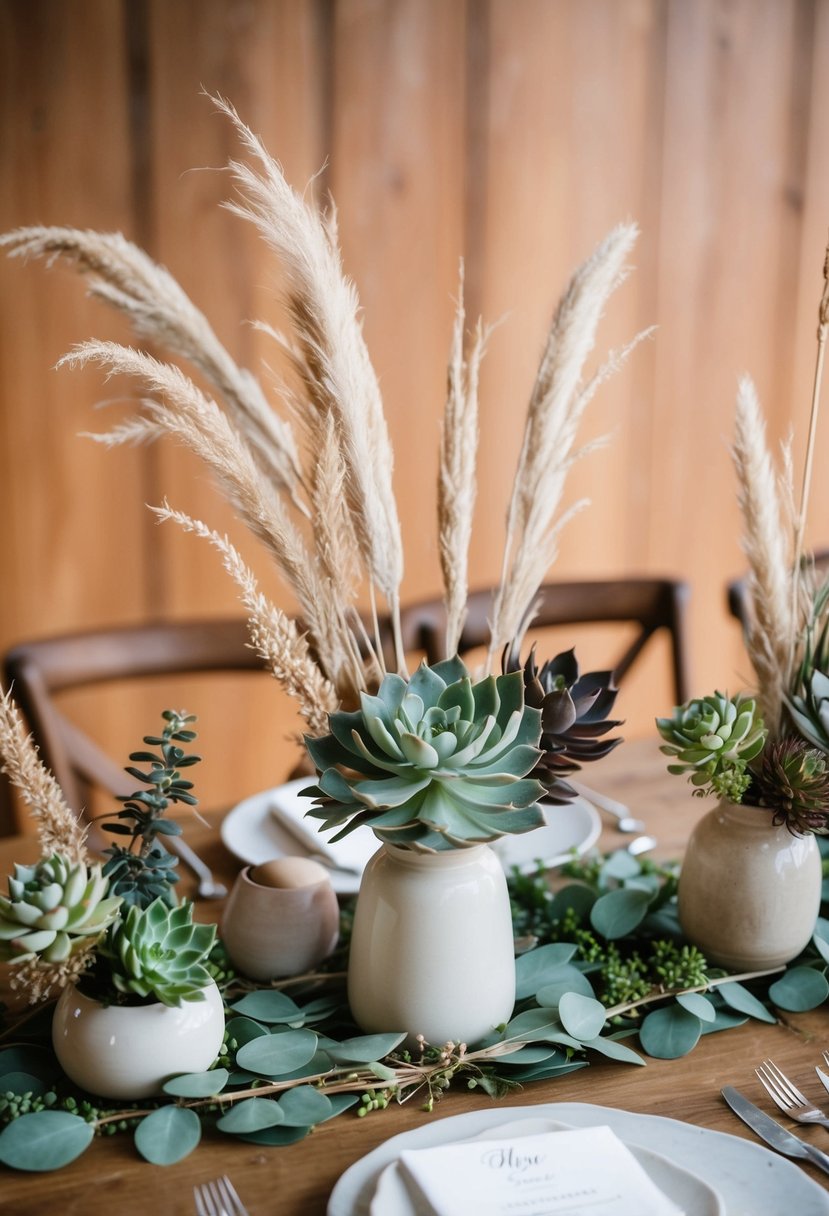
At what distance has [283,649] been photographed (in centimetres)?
73

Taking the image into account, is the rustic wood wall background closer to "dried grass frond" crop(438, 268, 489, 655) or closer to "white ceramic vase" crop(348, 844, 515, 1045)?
"dried grass frond" crop(438, 268, 489, 655)

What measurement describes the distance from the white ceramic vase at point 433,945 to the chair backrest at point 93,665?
69cm

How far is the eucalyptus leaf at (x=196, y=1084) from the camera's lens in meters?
0.66

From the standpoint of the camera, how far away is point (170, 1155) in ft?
2.07

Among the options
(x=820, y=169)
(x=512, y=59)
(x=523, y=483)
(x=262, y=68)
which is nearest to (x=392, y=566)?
(x=523, y=483)

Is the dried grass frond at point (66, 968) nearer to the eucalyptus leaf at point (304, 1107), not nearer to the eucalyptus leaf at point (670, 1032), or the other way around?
the eucalyptus leaf at point (304, 1107)

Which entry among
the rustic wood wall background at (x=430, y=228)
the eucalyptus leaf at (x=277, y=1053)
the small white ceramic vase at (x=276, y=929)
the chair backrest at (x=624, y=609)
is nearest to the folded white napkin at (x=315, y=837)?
the small white ceramic vase at (x=276, y=929)

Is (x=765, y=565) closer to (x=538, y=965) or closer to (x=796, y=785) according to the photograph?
(x=796, y=785)

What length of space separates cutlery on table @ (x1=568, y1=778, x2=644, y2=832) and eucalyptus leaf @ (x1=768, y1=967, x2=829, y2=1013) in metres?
0.30

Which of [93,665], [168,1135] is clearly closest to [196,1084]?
[168,1135]

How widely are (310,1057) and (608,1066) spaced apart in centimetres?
20

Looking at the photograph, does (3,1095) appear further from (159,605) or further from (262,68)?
(262,68)

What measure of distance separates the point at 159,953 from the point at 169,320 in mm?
484

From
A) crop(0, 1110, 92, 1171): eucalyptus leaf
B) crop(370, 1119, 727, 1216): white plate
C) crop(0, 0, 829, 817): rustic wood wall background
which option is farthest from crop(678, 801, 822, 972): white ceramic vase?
crop(0, 0, 829, 817): rustic wood wall background
